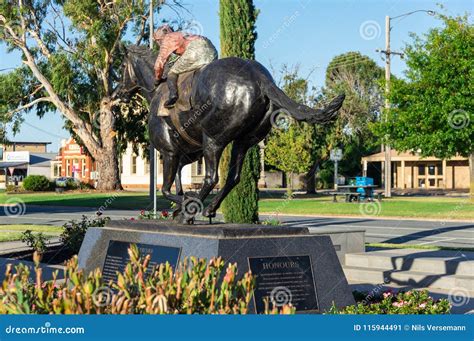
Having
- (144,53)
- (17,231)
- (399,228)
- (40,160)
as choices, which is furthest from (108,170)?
(40,160)

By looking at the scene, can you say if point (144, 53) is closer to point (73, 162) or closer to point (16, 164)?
point (73, 162)

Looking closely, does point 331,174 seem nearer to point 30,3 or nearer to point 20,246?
point 30,3

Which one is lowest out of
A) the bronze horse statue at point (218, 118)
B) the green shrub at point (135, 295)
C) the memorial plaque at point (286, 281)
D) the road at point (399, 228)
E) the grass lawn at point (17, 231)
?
the road at point (399, 228)

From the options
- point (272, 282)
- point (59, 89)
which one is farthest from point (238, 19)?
point (59, 89)

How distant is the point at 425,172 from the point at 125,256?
62689 mm

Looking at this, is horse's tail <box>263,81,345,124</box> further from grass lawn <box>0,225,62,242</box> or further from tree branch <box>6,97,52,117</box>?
tree branch <box>6,97,52,117</box>

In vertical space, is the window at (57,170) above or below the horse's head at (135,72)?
below

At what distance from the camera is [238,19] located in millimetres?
16375

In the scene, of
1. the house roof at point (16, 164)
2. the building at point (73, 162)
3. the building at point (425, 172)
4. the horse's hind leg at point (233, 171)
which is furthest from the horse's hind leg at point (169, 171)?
the house roof at point (16, 164)

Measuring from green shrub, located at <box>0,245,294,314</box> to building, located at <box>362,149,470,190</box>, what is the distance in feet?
193

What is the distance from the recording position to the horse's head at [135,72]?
1016 centimetres

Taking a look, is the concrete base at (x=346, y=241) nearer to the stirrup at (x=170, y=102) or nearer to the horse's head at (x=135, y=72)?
the horse's head at (x=135, y=72)

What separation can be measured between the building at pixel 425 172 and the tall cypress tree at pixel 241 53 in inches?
1875

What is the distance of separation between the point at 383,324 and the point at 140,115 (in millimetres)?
44846
